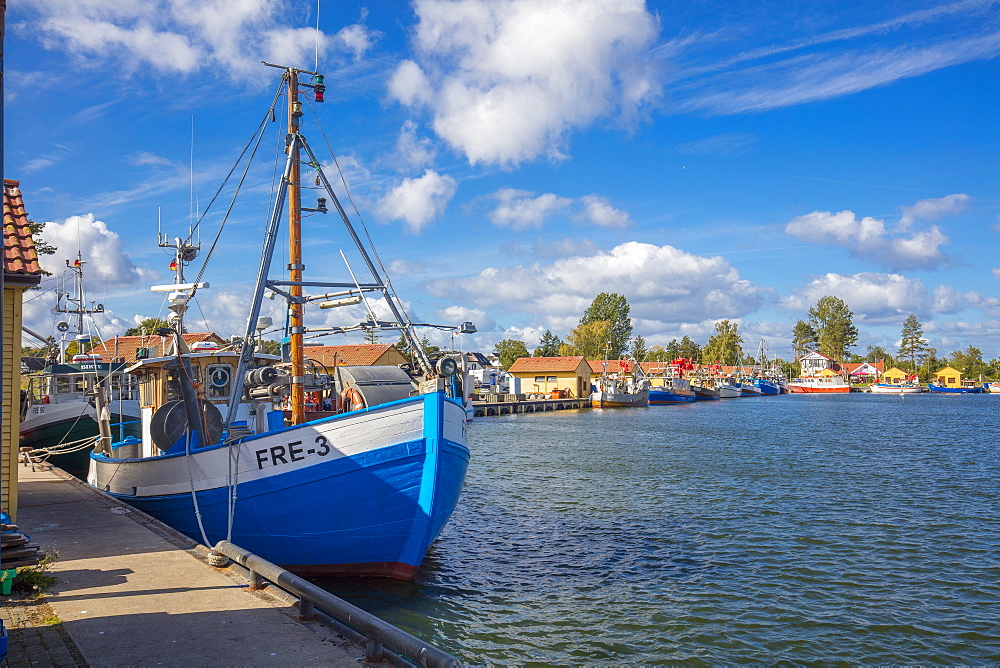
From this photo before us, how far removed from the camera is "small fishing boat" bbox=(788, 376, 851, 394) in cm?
13588

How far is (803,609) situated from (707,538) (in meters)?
4.54

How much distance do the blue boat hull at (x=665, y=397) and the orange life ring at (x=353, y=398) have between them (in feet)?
241

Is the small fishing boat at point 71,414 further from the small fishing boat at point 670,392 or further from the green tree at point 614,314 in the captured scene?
the green tree at point 614,314

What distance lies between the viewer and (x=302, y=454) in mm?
11008

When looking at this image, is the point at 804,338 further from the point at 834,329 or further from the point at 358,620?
the point at 358,620

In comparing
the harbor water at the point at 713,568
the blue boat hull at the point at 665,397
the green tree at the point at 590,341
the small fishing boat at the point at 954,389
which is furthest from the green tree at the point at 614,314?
the harbor water at the point at 713,568

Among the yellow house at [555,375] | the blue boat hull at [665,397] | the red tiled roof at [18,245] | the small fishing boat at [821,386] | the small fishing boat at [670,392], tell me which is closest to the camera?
the red tiled roof at [18,245]

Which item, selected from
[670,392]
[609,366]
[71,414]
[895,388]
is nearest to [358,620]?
[71,414]

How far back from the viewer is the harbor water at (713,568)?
32.6ft

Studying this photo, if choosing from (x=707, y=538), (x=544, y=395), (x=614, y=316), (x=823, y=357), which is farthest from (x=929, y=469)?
(x=823, y=357)

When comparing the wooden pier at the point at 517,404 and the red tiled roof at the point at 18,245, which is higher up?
the red tiled roof at the point at 18,245

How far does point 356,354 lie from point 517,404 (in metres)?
16.1

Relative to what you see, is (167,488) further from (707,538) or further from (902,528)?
(902,528)

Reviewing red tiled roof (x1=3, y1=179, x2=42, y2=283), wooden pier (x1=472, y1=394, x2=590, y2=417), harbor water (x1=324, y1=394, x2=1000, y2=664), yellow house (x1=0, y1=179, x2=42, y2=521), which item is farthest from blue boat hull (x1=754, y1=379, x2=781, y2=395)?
yellow house (x1=0, y1=179, x2=42, y2=521)
